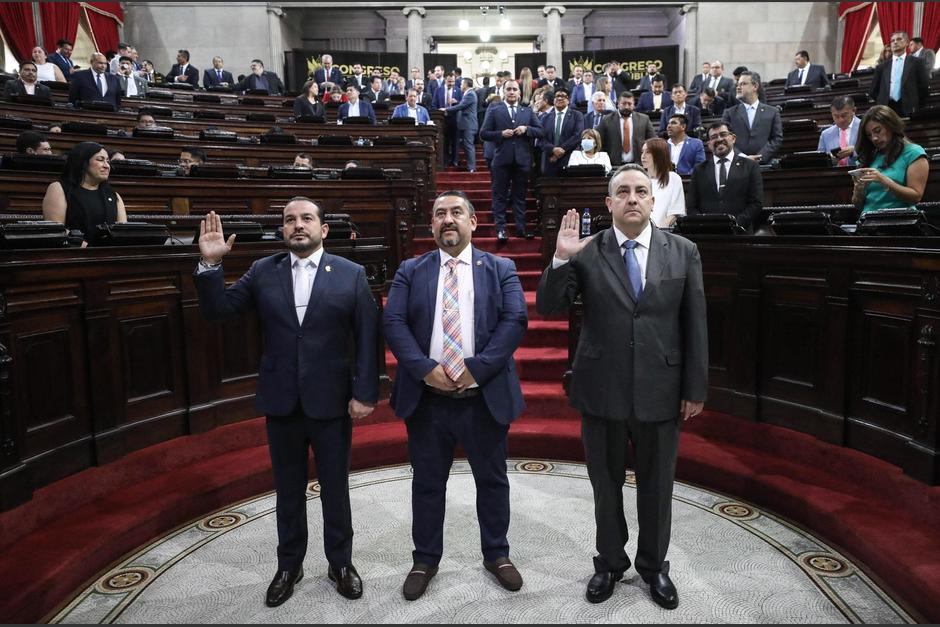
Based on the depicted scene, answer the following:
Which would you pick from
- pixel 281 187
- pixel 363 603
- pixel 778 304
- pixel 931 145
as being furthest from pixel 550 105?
pixel 363 603

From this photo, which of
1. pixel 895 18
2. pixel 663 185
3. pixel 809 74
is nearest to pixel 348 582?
pixel 663 185

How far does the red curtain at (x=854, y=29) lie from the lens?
1273 centimetres

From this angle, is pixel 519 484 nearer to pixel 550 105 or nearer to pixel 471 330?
pixel 471 330

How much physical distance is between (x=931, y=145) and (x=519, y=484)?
4974mm

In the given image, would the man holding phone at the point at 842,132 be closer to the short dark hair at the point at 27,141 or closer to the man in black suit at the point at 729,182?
the man in black suit at the point at 729,182

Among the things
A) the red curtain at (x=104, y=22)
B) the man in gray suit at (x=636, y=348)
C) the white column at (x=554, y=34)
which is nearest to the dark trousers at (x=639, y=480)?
the man in gray suit at (x=636, y=348)

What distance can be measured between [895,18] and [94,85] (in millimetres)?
13626

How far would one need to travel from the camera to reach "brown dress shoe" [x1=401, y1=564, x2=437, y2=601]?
7.06 feet

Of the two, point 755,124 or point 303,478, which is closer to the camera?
point 303,478

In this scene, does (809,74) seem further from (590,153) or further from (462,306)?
(462,306)

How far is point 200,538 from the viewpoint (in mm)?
2609

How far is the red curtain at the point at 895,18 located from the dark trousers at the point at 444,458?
13.6m

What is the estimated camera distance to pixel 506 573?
87.4 inches

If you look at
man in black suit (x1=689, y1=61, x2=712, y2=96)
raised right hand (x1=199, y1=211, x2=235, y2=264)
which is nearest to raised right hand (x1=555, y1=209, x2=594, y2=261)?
raised right hand (x1=199, y1=211, x2=235, y2=264)
